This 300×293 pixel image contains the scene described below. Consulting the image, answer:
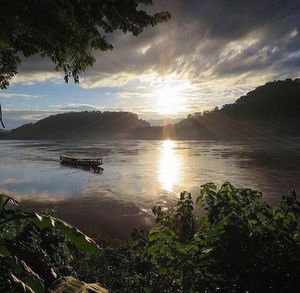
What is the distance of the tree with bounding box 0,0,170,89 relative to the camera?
233 inches

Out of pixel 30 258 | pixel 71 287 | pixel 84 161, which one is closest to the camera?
pixel 71 287

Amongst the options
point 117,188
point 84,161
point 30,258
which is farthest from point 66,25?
point 84,161

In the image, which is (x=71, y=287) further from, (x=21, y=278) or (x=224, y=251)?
(x=224, y=251)

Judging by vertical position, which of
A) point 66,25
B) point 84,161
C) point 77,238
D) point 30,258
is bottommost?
point 84,161

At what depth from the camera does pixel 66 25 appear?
663 centimetres

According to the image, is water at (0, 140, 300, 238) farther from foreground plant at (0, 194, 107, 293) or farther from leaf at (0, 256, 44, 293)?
leaf at (0, 256, 44, 293)

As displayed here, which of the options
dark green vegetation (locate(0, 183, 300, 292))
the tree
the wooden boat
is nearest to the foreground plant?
dark green vegetation (locate(0, 183, 300, 292))

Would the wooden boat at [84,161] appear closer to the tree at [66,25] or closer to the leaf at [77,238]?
the tree at [66,25]

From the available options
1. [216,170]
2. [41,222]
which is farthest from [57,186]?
[41,222]

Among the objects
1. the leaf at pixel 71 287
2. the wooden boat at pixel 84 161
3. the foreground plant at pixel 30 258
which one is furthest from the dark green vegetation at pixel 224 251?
the wooden boat at pixel 84 161

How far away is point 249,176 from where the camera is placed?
47.2 m

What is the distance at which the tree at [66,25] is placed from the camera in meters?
5.93

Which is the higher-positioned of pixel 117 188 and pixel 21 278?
pixel 21 278

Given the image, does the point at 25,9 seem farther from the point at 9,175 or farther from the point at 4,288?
the point at 9,175
